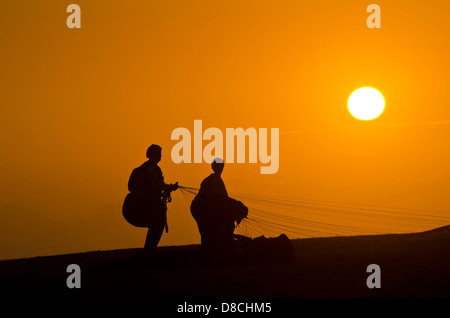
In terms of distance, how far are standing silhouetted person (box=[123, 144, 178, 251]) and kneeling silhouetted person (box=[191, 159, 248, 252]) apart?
2.68 feet

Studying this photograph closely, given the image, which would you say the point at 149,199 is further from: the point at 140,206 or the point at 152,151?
the point at 152,151

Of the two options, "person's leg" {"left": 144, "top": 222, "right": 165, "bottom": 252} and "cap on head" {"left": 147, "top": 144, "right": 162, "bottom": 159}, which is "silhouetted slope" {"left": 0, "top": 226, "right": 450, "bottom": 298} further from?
"cap on head" {"left": 147, "top": 144, "right": 162, "bottom": 159}

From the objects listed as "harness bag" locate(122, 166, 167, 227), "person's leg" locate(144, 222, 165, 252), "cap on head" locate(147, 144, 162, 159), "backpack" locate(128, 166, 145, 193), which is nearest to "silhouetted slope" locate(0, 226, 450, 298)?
"person's leg" locate(144, 222, 165, 252)

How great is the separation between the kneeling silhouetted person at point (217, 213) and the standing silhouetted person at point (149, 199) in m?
0.82

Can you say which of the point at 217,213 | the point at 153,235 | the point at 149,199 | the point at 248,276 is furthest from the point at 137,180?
the point at 248,276

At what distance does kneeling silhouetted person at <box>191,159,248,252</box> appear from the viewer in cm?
1611

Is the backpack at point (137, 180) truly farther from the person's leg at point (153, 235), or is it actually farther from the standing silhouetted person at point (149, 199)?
the person's leg at point (153, 235)

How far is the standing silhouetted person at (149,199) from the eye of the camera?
1572 centimetres

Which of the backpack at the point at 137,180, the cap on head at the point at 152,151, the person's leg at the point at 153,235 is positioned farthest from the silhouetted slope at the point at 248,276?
the cap on head at the point at 152,151
